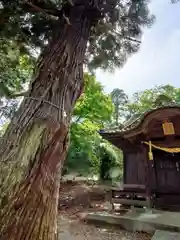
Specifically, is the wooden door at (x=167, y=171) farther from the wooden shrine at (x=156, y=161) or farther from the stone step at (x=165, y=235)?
the stone step at (x=165, y=235)

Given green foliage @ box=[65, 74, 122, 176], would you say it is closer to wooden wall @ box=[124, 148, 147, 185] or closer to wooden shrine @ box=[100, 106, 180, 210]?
wooden wall @ box=[124, 148, 147, 185]

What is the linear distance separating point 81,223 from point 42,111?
425 cm

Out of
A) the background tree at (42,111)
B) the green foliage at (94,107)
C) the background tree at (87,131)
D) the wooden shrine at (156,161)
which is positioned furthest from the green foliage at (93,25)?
the green foliage at (94,107)

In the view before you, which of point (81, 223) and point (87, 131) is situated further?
point (87, 131)

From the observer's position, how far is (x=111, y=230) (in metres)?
4.97

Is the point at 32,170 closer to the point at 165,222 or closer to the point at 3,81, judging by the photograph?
the point at 3,81

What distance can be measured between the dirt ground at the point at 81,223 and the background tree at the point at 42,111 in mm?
2939

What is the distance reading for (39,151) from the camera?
1951 mm

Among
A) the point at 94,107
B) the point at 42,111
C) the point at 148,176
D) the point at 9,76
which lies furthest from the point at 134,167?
the point at 42,111

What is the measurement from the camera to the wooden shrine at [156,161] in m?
6.16

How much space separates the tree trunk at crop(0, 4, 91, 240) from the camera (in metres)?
1.68

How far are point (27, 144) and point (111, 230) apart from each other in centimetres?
398

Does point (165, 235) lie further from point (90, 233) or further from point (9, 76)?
point (9, 76)

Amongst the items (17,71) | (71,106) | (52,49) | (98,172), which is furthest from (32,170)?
(98,172)
